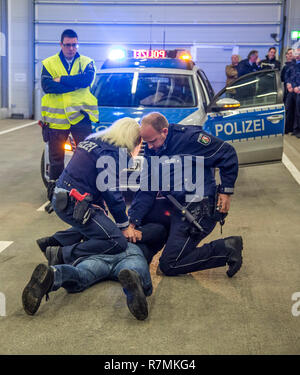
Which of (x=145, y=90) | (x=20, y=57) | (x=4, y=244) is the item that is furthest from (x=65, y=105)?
(x=20, y=57)

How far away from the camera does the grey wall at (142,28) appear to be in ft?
56.2

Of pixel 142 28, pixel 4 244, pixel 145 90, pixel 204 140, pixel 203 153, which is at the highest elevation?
pixel 142 28

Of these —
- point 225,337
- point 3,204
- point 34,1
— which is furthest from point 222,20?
point 225,337

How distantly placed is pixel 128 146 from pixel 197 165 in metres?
0.69

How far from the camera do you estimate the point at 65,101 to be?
7340 millimetres

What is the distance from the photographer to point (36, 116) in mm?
18234

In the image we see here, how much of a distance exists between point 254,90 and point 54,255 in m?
4.13

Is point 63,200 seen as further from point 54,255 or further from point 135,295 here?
point 135,295

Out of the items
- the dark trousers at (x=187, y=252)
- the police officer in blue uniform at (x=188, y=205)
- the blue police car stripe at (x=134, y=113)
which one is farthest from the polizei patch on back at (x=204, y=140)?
the blue police car stripe at (x=134, y=113)

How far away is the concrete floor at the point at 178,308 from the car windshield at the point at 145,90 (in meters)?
1.91

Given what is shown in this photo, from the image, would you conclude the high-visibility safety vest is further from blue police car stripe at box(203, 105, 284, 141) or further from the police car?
blue police car stripe at box(203, 105, 284, 141)

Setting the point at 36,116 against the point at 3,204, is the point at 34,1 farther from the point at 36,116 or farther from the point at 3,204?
the point at 3,204

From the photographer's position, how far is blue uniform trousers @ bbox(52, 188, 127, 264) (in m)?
4.82

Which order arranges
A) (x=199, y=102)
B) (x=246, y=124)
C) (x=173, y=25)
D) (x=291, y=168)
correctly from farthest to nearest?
1. (x=173, y=25)
2. (x=291, y=168)
3. (x=199, y=102)
4. (x=246, y=124)
